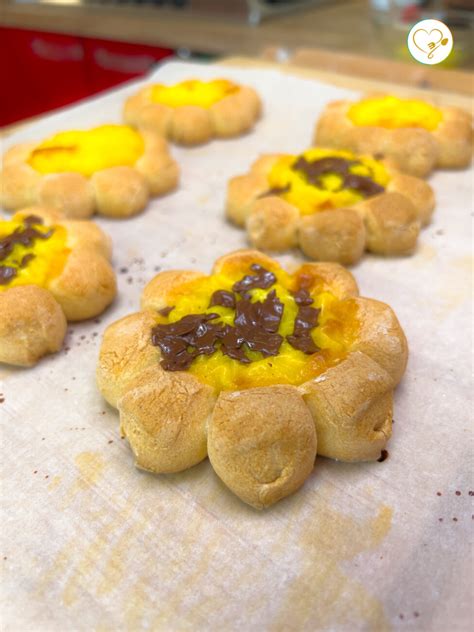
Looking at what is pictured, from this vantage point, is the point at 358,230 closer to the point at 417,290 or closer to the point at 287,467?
the point at 417,290

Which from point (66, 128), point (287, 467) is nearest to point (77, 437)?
point (287, 467)

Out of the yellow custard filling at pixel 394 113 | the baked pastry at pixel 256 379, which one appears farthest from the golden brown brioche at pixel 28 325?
the yellow custard filling at pixel 394 113

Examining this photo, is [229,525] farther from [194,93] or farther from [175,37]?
[175,37]

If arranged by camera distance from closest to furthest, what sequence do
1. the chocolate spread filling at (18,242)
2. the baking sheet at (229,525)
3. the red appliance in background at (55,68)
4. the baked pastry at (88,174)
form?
the baking sheet at (229,525)
the chocolate spread filling at (18,242)
the baked pastry at (88,174)
the red appliance in background at (55,68)

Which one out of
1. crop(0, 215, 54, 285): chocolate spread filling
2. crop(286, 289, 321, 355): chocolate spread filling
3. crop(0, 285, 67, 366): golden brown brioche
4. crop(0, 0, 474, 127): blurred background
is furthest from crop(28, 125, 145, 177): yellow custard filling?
→ crop(0, 0, 474, 127): blurred background

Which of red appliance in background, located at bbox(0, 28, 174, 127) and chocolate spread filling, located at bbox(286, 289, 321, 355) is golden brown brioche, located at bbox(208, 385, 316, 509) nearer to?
chocolate spread filling, located at bbox(286, 289, 321, 355)

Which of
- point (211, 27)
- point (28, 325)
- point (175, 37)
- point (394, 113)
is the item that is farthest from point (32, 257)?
point (211, 27)

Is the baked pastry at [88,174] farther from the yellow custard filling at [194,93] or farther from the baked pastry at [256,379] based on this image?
the baked pastry at [256,379]
